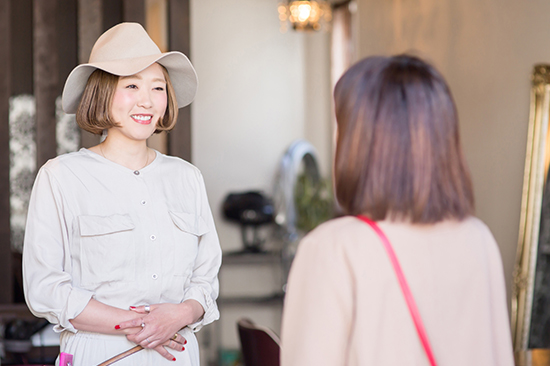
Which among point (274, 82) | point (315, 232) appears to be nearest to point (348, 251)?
point (315, 232)

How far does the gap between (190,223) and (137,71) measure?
0.46 m

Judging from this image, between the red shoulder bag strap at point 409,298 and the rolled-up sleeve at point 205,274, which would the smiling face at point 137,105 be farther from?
the red shoulder bag strap at point 409,298

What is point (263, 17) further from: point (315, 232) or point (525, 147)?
point (315, 232)

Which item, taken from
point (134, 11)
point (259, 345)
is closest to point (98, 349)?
point (259, 345)

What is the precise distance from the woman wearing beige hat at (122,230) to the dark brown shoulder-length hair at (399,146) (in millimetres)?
802

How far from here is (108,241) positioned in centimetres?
172

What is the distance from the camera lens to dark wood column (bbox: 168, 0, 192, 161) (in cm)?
359

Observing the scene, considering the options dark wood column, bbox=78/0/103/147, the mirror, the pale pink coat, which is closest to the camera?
the pale pink coat

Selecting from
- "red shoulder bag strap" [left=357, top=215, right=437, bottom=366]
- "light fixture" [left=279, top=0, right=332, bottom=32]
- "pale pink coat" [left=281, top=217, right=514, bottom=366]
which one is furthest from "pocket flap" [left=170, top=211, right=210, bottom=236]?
"light fixture" [left=279, top=0, right=332, bottom=32]

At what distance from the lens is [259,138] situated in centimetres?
651

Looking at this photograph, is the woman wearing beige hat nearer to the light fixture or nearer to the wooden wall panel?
the wooden wall panel

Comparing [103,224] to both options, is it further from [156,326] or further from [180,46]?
[180,46]

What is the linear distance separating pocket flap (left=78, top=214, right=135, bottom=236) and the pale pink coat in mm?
745

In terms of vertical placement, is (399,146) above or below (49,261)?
above
